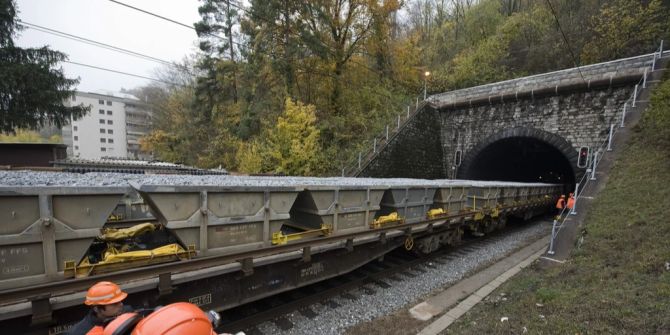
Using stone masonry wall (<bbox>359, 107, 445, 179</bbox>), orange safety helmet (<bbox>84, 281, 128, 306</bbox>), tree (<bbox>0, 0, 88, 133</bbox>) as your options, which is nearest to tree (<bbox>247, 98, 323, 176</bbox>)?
stone masonry wall (<bbox>359, 107, 445, 179</bbox>)

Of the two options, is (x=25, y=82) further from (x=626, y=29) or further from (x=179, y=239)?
(x=626, y=29)

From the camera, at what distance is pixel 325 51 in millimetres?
16812

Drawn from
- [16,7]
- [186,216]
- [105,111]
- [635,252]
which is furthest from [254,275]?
[105,111]

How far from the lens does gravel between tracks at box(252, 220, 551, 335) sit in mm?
4445

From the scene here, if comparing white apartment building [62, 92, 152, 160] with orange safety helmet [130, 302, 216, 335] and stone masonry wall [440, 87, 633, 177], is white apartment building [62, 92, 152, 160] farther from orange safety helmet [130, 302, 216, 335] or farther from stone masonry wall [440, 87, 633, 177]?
orange safety helmet [130, 302, 216, 335]

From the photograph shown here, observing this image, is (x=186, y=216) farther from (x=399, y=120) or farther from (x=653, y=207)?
(x=399, y=120)

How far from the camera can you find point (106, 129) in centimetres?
6188

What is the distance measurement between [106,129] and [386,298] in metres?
78.5

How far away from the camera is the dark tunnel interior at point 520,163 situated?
19.4 meters

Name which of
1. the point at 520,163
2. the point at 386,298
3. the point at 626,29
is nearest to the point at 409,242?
the point at 386,298

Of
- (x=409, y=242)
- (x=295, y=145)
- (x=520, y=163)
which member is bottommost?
(x=409, y=242)

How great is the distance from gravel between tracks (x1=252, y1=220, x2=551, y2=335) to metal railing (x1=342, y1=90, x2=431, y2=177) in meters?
7.58

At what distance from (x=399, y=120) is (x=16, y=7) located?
21.9 meters

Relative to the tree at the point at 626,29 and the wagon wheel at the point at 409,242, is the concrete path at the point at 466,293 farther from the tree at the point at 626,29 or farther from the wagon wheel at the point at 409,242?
the tree at the point at 626,29
